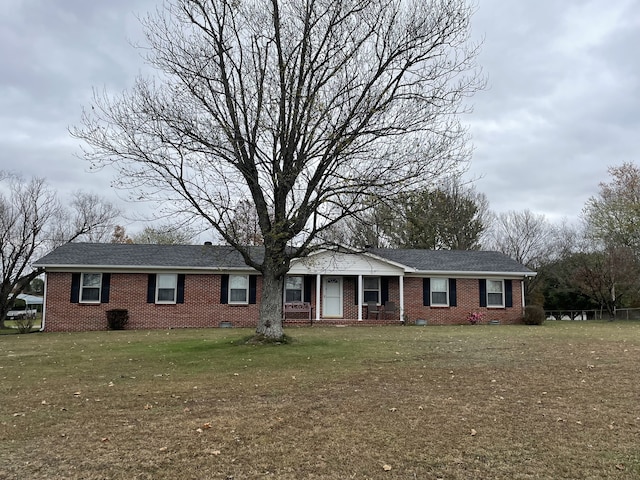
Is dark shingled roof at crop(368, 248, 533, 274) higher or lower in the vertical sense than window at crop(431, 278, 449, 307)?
higher

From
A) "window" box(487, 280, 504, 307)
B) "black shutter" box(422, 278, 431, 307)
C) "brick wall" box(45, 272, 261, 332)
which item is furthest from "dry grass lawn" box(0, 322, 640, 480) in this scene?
"window" box(487, 280, 504, 307)

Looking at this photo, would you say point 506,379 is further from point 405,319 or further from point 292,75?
point 405,319

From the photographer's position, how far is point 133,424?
18.3ft

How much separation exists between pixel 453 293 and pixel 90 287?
1585 centimetres

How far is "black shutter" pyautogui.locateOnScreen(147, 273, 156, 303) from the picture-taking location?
2086 centimetres

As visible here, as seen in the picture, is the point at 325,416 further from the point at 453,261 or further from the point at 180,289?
the point at 453,261

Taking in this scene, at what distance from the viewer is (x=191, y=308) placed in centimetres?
2108

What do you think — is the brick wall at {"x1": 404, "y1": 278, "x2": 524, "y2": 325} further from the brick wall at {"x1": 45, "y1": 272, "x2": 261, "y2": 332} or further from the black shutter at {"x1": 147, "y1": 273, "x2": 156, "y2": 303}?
the black shutter at {"x1": 147, "y1": 273, "x2": 156, "y2": 303}

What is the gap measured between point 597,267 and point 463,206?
11215 mm

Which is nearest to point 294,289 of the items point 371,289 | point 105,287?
point 371,289

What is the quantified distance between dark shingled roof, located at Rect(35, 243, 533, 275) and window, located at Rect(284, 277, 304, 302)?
1.69 m

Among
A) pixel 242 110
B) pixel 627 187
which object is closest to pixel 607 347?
pixel 242 110

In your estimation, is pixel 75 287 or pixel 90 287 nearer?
pixel 75 287

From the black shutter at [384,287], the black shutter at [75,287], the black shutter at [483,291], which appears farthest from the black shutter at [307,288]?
the black shutter at [75,287]
